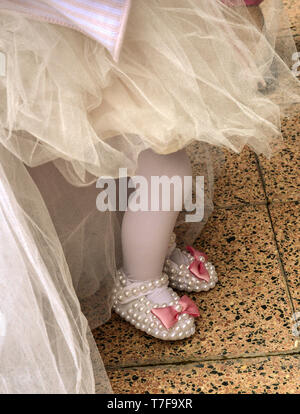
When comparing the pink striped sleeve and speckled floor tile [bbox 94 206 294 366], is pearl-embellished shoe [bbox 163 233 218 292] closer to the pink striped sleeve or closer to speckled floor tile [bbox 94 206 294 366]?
speckled floor tile [bbox 94 206 294 366]

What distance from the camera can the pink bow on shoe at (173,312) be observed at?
1.37 meters

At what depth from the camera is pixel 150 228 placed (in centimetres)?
135

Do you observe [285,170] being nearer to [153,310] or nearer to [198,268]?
[198,268]

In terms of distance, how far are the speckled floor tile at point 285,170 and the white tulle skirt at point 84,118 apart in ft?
1.69

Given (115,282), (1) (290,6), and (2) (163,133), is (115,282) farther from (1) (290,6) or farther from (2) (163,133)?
(1) (290,6)

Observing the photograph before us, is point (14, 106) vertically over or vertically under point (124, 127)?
over

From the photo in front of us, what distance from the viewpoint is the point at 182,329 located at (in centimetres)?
138

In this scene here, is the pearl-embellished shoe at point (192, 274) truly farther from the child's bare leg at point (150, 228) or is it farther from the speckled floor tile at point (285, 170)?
the speckled floor tile at point (285, 170)

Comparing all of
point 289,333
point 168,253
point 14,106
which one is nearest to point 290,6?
point 168,253

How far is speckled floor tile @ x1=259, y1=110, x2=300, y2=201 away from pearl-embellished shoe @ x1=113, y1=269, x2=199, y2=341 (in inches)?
19.4

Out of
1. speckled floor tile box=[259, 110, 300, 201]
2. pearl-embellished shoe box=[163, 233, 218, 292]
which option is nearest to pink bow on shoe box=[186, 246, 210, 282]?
pearl-embellished shoe box=[163, 233, 218, 292]

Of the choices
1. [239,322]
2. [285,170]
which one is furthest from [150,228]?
[285,170]
